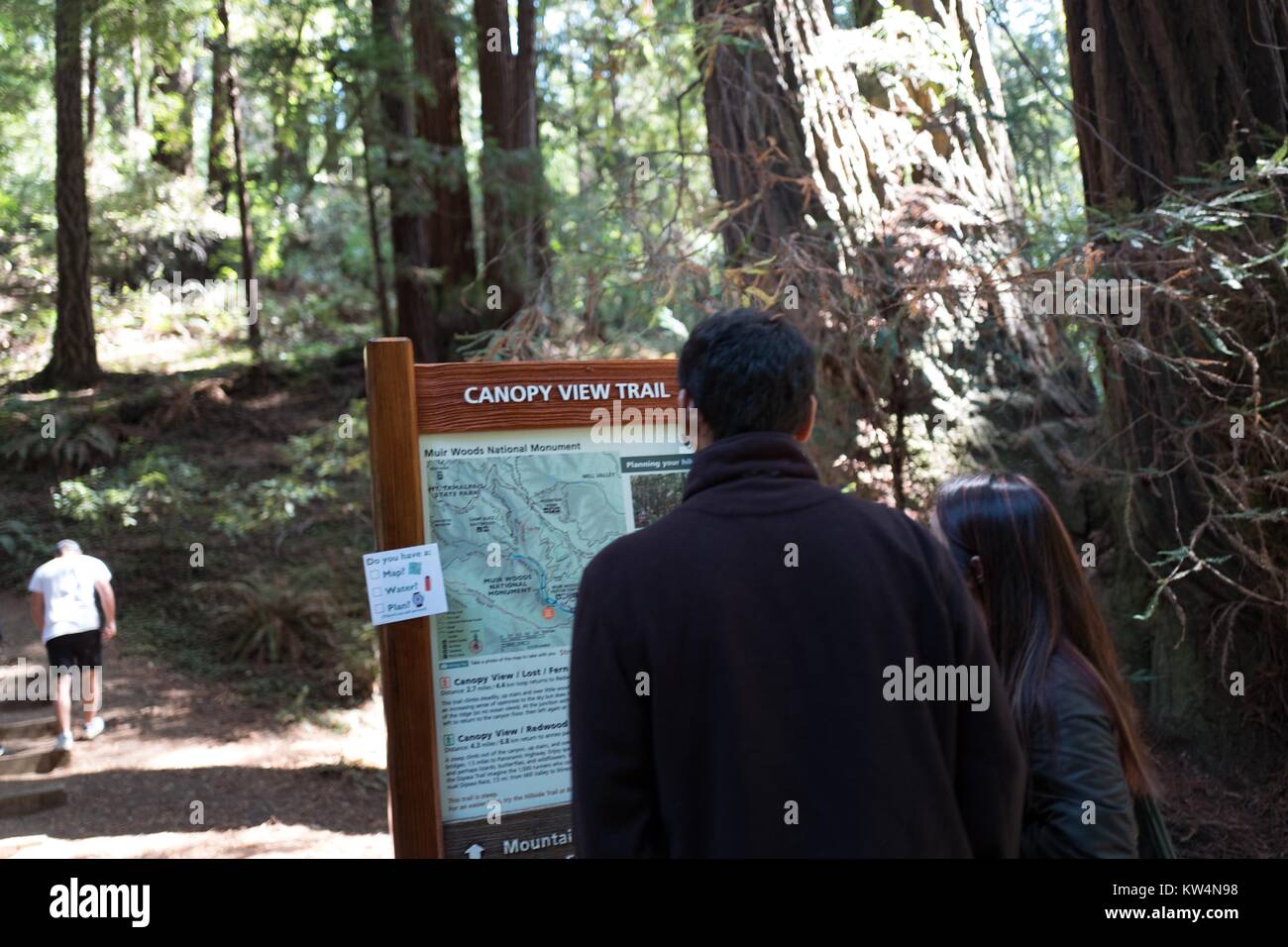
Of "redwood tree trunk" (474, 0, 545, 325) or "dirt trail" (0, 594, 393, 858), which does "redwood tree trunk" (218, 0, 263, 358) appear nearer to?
"redwood tree trunk" (474, 0, 545, 325)

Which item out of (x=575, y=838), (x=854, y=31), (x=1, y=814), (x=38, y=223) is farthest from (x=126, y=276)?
(x=575, y=838)

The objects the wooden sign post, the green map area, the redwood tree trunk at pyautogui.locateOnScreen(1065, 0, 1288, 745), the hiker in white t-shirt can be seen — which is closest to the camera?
the wooden sign post

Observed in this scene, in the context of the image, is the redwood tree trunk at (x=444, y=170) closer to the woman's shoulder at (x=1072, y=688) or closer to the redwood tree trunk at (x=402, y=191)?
the redwood tree trunk at (x=402, y=191)

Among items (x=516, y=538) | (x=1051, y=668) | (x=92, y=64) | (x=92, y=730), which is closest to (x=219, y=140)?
(x=92, y=64)

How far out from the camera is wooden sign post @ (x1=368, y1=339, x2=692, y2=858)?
319 centimetres

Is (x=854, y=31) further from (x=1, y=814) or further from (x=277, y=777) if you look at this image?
(x=1, y=814)

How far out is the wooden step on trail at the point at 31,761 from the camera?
8820 mm

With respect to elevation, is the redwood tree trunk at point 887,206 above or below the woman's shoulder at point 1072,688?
above

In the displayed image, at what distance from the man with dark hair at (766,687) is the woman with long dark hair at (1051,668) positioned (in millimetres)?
379

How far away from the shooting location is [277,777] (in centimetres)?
939

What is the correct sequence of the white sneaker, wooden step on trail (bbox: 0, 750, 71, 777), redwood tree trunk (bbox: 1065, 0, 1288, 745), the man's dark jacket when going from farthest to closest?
the white sneaker → wooden step on trail (bbox: 0, 750, 71, 777) → redwood tree trunk (bbox: 1065, 0, 1288, 745) → the man's dark jacket

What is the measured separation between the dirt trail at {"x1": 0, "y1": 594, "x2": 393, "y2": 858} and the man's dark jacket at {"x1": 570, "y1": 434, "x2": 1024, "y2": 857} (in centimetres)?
575

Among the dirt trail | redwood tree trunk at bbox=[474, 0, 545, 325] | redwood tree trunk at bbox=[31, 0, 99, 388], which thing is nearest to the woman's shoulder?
the dirt trail

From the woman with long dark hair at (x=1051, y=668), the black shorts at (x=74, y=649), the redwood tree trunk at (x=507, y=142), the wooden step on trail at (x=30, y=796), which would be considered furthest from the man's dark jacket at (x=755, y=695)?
the redwood tree trunk at (x=507, y=142)
